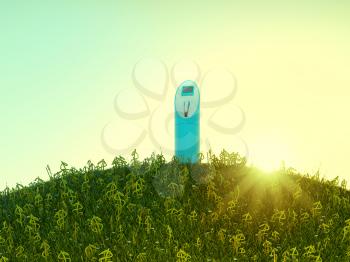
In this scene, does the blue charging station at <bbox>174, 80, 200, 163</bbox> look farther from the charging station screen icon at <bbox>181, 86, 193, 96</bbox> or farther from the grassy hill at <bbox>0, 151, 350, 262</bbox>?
the grassy hill at <bbox>0, 151, 350, 262</bbox>

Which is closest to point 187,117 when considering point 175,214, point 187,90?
point 187,90

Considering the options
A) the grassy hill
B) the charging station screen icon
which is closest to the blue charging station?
the charging station screen icon

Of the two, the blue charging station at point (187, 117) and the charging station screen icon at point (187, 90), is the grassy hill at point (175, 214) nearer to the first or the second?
the blue charging station at point (187, 117)

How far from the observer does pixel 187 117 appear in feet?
41.6

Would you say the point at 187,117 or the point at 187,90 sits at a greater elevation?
the point at 187,90

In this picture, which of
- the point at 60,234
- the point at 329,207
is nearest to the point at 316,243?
the point at 329,207

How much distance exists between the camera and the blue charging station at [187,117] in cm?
1267

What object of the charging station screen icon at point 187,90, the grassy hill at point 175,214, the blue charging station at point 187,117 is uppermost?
the charging station screen icon at point 187,90

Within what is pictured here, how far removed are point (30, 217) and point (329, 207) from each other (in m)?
4.94

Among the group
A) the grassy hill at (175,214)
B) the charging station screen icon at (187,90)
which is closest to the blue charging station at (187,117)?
the charging station screen icon at (187,90)

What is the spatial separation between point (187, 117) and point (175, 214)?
2378 mm

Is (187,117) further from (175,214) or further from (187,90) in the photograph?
(175,214)

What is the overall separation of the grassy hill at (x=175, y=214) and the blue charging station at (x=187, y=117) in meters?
0.36

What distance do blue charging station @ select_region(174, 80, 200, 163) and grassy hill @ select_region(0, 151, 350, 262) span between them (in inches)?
14.0
